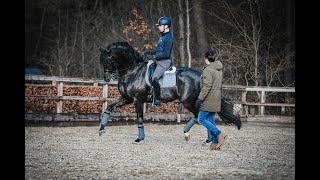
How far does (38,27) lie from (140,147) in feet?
122

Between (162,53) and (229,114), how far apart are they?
2158 mm

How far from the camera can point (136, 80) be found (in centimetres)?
1339

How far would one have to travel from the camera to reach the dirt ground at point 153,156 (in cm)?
845

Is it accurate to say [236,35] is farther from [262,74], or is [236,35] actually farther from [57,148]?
[57,148]

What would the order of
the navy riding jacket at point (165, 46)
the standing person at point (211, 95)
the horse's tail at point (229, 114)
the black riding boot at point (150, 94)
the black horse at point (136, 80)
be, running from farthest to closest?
1. the black riding boot at point (150, 94)
2. the black horse at point (136, 80)
3. the horse's tail at point (229, 114)
4. the navy riding jacket at point (165, 46)
5. the standing person at point (211, 95)

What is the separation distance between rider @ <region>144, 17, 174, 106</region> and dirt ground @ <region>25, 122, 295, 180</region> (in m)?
1.48

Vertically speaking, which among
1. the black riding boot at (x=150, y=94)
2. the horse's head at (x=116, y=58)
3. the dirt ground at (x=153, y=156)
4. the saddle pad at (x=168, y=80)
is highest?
the horse's head at (x=116, y=58)

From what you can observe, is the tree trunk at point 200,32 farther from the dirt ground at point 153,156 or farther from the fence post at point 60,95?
the dirt ground at point 153,156

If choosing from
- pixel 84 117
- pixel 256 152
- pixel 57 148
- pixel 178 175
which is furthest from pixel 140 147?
pixel 84 117

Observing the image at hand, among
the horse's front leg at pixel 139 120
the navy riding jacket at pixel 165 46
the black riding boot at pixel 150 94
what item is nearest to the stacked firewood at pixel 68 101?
the horse's front leg at pixel 139 120

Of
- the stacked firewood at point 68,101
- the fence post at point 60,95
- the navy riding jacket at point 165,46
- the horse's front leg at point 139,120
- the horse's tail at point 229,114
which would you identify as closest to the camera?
the navy riding jacket at point 165,46

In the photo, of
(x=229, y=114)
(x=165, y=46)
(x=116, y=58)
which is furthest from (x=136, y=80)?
(x=229, y=114)

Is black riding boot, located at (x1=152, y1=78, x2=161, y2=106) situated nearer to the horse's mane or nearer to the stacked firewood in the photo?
the horse's mane
